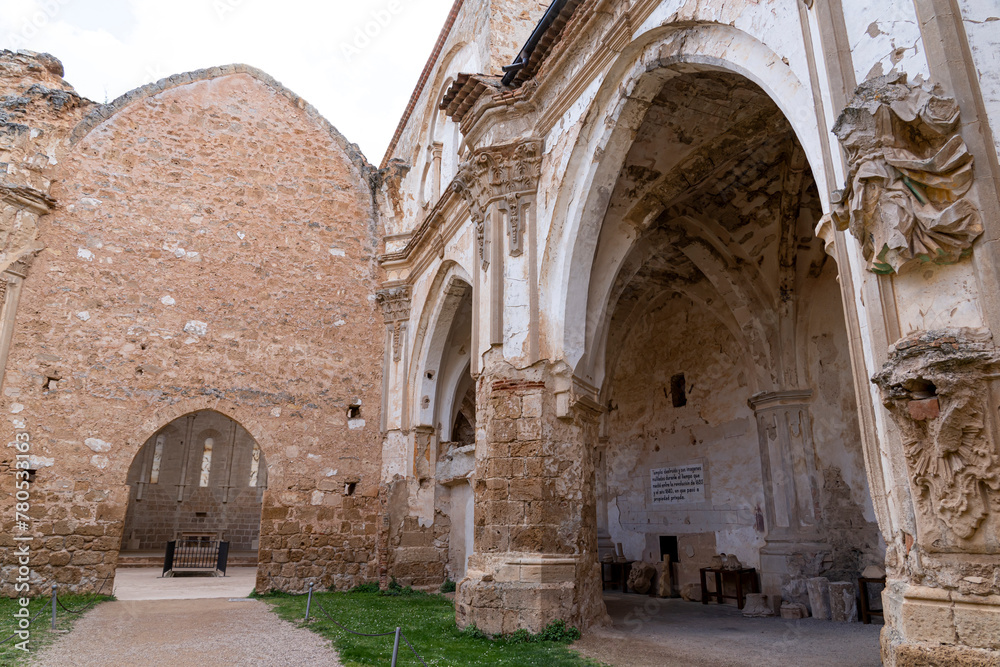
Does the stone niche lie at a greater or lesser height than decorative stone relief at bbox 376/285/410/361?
lesser

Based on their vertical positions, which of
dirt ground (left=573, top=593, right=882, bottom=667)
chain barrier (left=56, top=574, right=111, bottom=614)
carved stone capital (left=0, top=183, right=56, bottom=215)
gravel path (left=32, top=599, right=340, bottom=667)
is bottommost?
gravel path (left=32, top=599, right=340, bottom=667)

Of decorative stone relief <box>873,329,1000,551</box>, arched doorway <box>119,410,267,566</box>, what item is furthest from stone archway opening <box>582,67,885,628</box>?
arched doorway <box>119,410,267,566</box>

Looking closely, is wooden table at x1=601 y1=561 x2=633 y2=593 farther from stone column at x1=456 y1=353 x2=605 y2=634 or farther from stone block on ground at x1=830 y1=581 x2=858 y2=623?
stone column at x1=456 y1=353 x2=605 y2=634

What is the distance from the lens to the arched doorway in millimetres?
19203

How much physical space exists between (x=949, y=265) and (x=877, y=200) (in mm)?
437

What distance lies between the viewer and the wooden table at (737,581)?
8773mm

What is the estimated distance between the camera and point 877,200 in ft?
10.6

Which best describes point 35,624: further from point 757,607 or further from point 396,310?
point 757,607

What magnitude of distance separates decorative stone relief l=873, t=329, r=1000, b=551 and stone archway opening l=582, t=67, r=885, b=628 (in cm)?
374

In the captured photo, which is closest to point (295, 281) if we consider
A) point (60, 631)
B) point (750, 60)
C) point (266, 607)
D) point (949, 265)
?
point (266, 607)

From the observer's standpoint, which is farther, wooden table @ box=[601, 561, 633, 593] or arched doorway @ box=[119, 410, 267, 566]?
arched doorway @ box=[119, 410, 267, 566]

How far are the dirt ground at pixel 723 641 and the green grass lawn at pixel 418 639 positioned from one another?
0.44m

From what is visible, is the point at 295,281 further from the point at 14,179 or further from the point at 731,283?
the point at 731,283

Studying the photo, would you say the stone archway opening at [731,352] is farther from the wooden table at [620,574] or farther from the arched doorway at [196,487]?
the arched doorway at [196,487]
